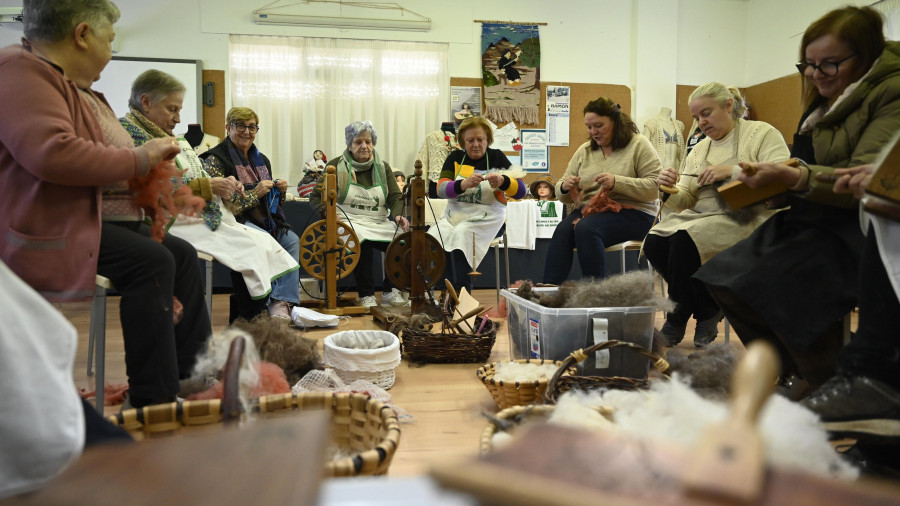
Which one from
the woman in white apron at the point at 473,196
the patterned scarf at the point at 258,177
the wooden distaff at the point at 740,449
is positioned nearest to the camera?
the wooden distaff at the point at 740,449

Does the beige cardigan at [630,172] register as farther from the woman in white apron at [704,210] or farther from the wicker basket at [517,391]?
the wicker basket at [517,391]

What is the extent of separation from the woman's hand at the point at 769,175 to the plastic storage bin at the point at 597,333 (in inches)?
20.9

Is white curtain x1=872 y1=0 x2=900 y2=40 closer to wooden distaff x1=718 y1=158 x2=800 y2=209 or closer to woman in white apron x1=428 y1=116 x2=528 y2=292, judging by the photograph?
woman in white apron x1=428 y1=116 x2=528 y2=292

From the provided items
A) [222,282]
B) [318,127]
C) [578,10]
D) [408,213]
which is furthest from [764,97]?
[222,282]

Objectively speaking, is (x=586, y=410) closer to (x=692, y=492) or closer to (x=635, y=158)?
(x=692, y=492)

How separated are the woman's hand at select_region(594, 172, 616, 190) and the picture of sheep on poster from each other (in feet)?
15.2

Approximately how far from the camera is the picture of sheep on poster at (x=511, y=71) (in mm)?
7543

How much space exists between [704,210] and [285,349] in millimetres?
1590

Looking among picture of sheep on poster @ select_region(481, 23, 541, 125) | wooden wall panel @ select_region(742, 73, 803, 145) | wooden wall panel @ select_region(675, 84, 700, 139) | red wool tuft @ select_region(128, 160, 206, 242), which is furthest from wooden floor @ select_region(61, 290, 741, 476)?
wooden wall panel @ select_region(675, 84, 700, 139)

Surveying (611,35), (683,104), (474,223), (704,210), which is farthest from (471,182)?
(683,104)

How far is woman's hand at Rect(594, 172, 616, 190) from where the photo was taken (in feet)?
10.2

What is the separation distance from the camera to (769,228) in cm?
179

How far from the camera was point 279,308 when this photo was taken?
3.44 metres

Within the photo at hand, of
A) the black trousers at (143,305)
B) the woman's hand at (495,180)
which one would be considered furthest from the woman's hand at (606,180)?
the black trousers at (143,305)
